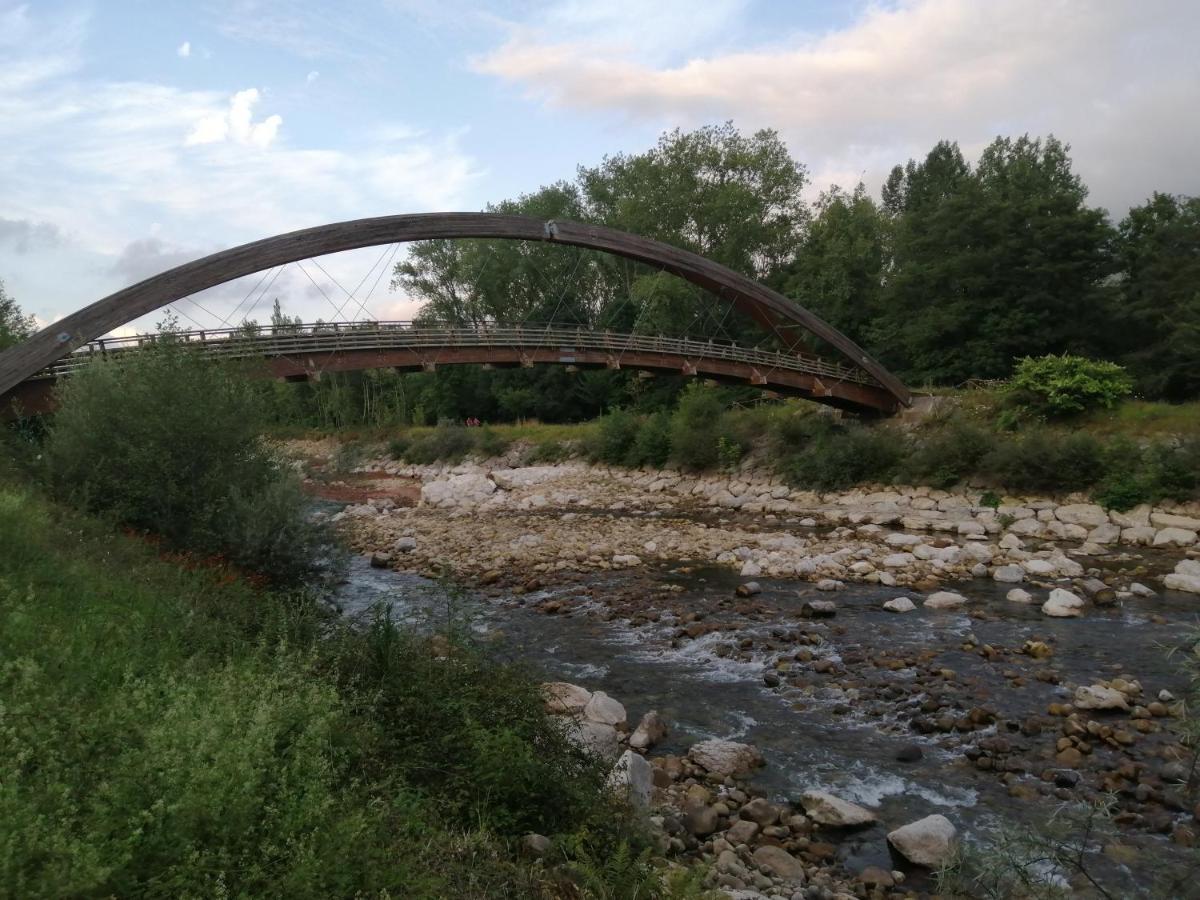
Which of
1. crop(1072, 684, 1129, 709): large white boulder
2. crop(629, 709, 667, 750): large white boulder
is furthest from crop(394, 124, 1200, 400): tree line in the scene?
crop(629, 709, 667, 750): large white boulder

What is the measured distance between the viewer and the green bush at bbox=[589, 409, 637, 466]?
1403 inches

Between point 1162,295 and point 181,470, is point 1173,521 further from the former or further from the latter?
point 181,470

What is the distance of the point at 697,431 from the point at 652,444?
9.45ft

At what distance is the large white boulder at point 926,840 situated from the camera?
19.4 feet

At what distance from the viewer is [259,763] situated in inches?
158

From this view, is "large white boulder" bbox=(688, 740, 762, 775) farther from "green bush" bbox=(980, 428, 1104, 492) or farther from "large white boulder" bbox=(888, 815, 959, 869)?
"green bush" bbox=(980, 428, 1104, 492)

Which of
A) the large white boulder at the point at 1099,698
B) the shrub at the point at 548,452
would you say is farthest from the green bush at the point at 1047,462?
the shrub at the point at 548,452

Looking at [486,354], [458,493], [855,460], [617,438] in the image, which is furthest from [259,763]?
[617,438]

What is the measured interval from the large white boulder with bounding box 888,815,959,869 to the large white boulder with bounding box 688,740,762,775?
1.68 m

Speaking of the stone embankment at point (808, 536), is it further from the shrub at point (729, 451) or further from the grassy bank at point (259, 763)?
the grassy bank at point (259, 763)

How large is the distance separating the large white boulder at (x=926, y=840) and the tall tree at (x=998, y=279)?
2560 cm

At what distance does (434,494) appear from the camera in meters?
32.3

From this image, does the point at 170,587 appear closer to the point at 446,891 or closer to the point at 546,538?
the point at 446,891

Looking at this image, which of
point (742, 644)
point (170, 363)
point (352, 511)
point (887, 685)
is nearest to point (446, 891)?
point (887, 685)
